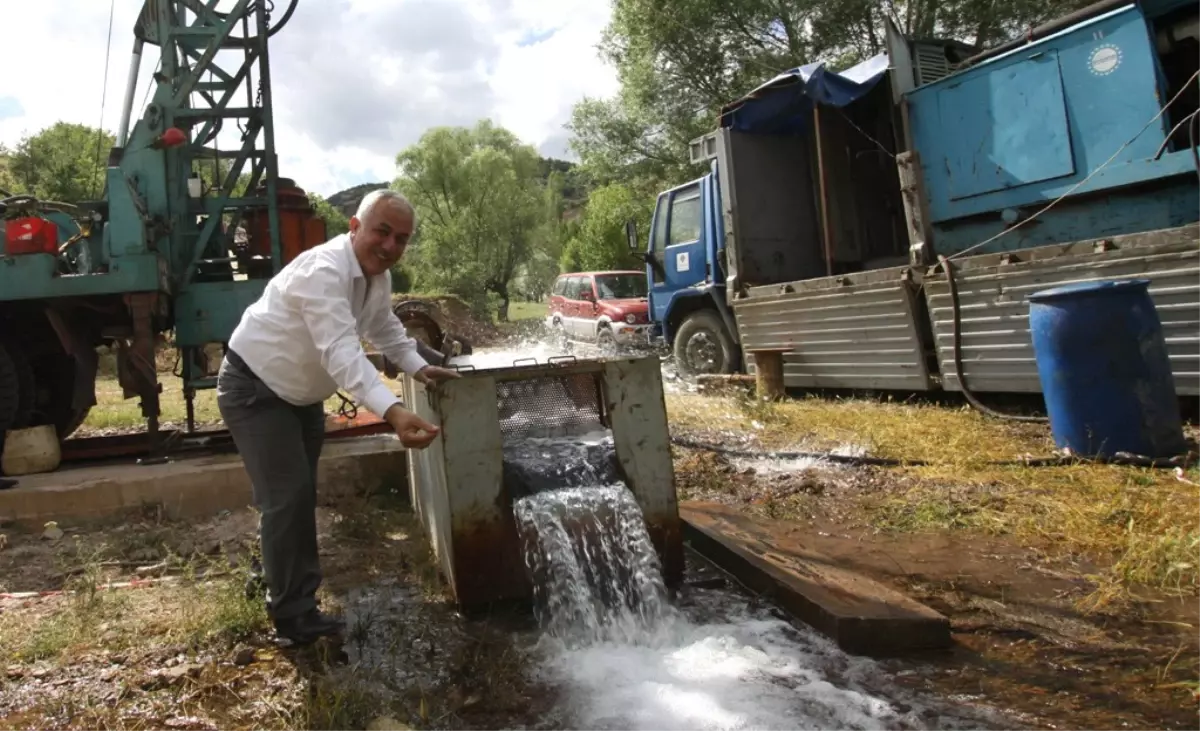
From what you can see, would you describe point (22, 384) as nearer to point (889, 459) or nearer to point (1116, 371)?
point (889, 459)

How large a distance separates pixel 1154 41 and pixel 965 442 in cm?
351

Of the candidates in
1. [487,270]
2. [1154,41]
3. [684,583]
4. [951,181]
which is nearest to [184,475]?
[684,583]

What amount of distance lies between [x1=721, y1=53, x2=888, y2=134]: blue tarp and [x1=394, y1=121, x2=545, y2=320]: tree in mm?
25750

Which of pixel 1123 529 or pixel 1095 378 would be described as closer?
pixel 1123 529

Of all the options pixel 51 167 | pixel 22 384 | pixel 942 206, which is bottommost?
pixel 22 384

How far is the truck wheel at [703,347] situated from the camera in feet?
30.6

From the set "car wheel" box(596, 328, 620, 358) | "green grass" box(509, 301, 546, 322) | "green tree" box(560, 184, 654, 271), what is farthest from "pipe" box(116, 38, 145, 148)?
"green tree" box(560, 184, 654, 271)

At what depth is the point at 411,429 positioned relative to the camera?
2416 mm

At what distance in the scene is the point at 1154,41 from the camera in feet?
19.8

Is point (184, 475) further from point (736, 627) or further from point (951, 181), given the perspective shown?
point (951, 181)

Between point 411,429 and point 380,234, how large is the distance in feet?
2.61

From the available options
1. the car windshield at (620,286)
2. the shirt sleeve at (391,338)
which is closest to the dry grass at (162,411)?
the shirt sleeve at (391,338)

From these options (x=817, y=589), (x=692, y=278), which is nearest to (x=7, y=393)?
(x=817, y=589)

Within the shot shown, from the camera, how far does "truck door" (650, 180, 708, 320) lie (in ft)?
31.4
